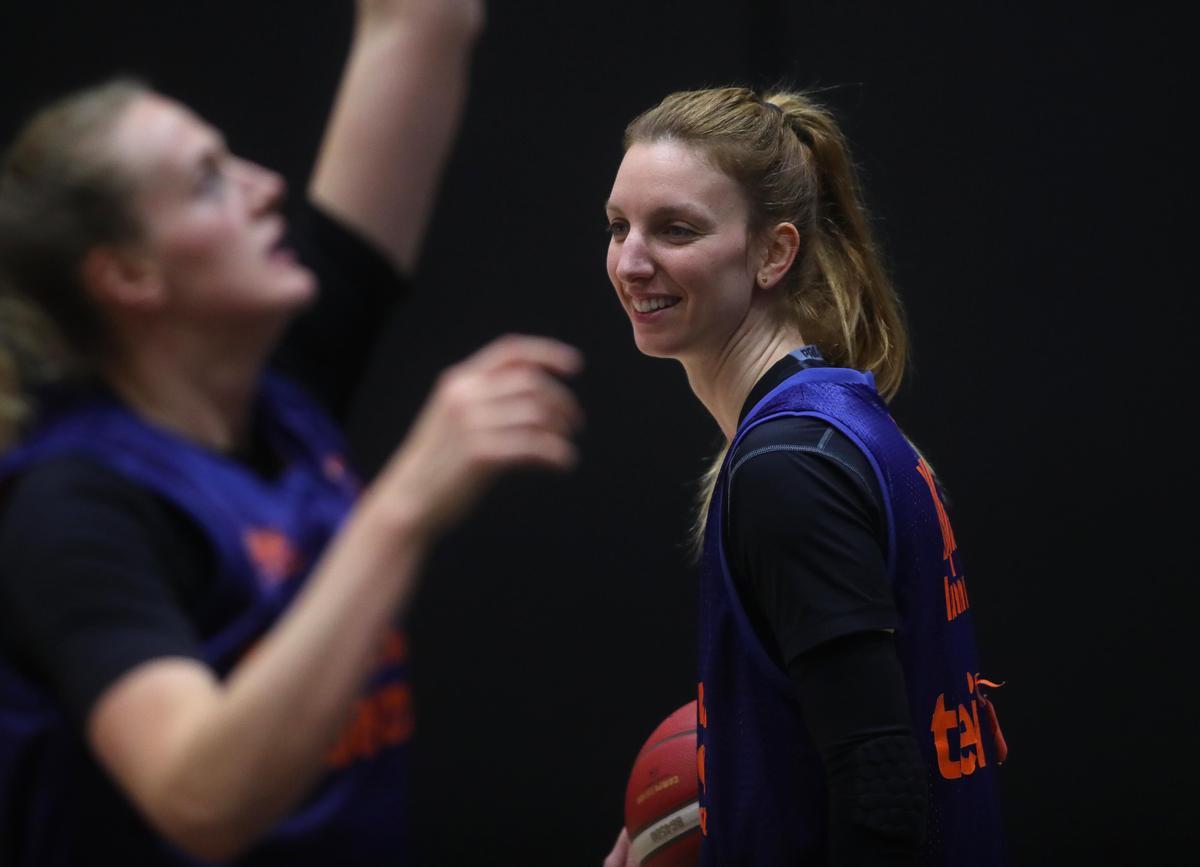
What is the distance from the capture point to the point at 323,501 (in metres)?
1.15

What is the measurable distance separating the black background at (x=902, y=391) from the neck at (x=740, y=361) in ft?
5.18

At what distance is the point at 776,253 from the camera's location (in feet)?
6.29

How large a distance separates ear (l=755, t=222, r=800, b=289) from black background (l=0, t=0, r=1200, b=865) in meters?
1.55

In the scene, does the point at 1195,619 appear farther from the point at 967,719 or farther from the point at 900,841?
the point at 900,841

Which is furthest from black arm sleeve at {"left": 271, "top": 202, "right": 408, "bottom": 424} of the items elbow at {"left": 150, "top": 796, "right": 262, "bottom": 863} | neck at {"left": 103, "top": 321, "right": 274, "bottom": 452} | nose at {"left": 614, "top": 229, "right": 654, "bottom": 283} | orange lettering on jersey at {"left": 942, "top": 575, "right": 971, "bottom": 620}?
orange lettering on jersey at {"left": 942, "top": 575, "right": 971, "bottom": 620}

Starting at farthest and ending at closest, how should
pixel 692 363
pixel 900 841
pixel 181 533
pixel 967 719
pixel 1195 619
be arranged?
pixel 1195 619
pixel 692 363
pixel 967 719
pixel 900 841
pixel 181 533

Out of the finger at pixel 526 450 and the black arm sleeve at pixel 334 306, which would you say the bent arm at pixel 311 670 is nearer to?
the finger at pixel 526 450

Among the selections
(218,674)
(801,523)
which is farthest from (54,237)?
(801,523)

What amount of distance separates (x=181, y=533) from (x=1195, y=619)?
115 inches

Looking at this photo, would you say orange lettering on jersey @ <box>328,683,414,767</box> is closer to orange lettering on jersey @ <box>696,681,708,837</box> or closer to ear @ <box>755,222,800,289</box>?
orange lettering on jersey @ <box>696,681,708,837</box>

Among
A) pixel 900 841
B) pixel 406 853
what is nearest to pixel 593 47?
pixel 900 841

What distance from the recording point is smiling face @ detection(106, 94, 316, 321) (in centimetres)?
106

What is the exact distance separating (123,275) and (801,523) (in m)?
0.75

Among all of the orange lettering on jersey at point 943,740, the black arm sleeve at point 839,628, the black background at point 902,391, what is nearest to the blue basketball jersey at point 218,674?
the black arm sleeve at point 839,628
